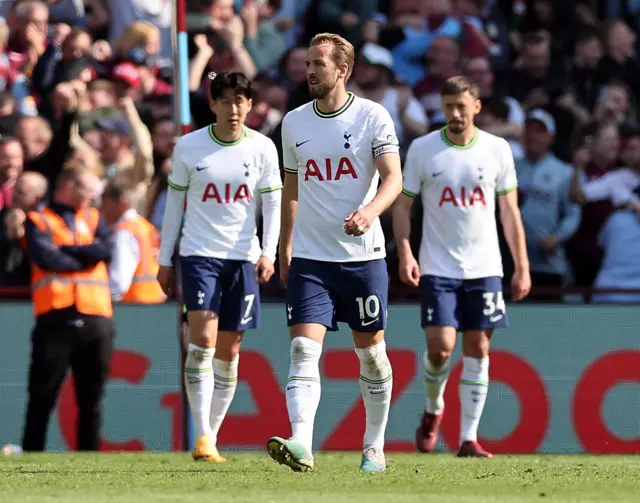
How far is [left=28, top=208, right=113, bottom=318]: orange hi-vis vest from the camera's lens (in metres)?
11.2

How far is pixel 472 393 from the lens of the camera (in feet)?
33.7

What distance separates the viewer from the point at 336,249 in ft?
25.6

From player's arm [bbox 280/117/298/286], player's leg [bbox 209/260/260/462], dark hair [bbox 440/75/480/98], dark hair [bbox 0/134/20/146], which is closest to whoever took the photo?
player's arm [bbox 280/117/298/286]

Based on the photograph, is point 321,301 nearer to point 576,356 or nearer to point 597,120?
point 576,356

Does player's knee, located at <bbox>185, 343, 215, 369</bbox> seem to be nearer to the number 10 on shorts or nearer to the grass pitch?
the grass pitch

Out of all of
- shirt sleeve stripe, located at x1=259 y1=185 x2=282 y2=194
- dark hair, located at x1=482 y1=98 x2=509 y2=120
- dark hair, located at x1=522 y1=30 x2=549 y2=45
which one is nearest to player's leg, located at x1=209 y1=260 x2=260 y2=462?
shirt sleeve stripe, located at x1=259 y1=185 x2=282 y2=194

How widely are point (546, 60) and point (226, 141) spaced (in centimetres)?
627

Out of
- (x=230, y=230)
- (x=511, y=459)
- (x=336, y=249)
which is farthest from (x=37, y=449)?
Result: (x=336, y=249)

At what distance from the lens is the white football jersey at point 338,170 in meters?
7.80

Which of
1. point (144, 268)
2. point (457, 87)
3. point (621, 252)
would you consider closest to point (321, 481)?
point (457, 87)

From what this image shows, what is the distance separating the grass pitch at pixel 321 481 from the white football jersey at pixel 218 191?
56.7 inches

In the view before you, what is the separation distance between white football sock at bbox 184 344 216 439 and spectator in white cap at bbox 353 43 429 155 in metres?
4.93

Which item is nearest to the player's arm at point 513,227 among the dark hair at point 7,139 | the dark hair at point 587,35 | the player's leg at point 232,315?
the player's leg at point 232,315

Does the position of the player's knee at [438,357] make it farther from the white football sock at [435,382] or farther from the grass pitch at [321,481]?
the grass pitch at [321,481]
